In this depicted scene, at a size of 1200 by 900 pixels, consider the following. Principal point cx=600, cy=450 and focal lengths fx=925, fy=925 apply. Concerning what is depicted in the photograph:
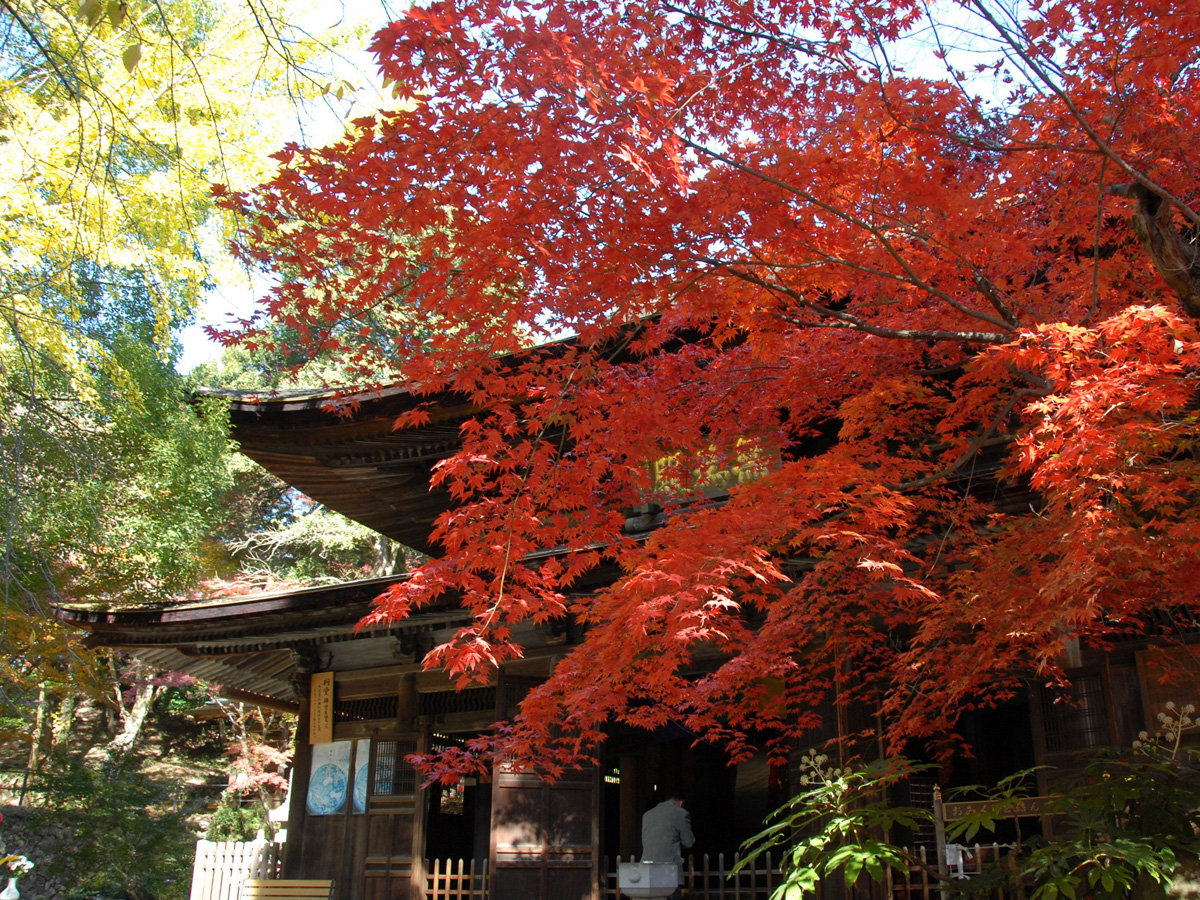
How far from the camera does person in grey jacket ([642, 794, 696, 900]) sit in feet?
26.7

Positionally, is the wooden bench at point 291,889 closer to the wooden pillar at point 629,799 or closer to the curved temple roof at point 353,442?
the wooden pillar at point 629,799

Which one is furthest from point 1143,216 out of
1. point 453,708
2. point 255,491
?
point 255,491

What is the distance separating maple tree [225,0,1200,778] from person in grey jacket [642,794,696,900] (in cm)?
155

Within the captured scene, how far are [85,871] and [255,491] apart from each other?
1441cm

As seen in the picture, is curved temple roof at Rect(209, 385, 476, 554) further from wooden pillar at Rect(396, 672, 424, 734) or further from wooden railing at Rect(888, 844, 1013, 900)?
wooden railing at Rect(888, 844, 1013, 900)

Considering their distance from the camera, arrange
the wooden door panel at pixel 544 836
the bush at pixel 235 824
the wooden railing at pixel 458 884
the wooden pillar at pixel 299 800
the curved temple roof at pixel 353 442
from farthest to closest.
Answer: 1. the bush at pixel 235 824
2. the wooden pillar at pixel 299 800
3. the curved temple roof at pixel 353 442
4. the wooden railing at pixel 458 884
5. the wooden door panel at pixel 544 836

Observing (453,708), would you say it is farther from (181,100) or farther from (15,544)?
(181,100)

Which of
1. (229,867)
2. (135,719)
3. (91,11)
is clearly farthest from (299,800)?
(135,719)

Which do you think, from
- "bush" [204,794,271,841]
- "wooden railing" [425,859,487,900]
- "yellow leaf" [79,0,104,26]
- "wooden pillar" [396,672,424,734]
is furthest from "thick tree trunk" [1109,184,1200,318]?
"bush" [204,794,271,841]

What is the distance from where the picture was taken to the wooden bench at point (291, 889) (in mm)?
9695

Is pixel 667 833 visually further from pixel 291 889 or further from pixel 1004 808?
pixel 291 889

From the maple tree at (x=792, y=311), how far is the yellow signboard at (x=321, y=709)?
4015 millimetres

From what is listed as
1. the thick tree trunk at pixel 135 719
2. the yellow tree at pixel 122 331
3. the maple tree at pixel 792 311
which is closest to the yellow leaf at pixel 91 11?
the maple tree at pixel 792 311

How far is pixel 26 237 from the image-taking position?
10.4 meters
